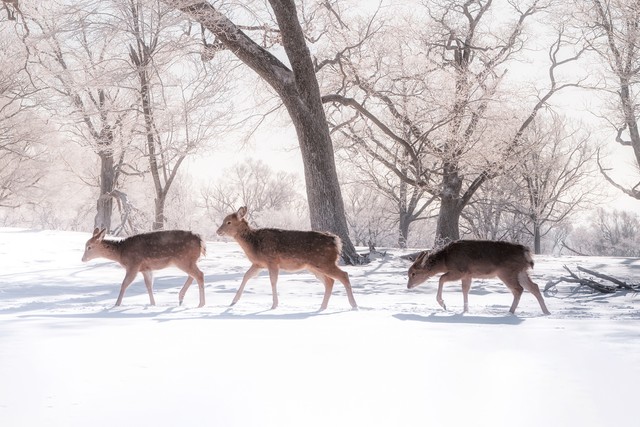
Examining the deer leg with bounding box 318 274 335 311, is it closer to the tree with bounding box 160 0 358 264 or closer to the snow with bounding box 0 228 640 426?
the snow with bounding box 0 228 640 426

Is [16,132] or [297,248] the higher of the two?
[16,132]

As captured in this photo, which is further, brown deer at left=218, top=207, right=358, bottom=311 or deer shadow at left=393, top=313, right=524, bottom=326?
brown deer at left=218, top=207, right=358, bottom=311

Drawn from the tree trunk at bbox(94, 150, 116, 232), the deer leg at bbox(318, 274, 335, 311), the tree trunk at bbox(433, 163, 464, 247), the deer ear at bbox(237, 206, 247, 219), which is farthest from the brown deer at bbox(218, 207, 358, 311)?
the tree trunk at bbox(94, 150, 116, 232)

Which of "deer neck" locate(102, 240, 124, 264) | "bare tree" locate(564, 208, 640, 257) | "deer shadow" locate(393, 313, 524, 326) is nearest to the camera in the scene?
"deer shadow" locate(393, 313, 524, 326)

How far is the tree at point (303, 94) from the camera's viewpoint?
1390cm

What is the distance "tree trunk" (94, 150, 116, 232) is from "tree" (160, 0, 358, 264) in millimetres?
16943

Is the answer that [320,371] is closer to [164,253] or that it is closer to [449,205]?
[164,253]

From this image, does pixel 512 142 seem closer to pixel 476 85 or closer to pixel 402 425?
pixel 476 85

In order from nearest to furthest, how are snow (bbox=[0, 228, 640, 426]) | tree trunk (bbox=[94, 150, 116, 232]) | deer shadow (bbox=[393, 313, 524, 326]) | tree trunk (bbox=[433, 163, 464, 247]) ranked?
snow (bbox=[0, 228, 640, 426]), deer shadow (bbox=[393, 313, 524, 326]), tree trunk (bbox=[433, 163, 464, 247]), tree trunk (bbox=[94, 150, 116, 232])

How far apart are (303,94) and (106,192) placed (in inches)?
730

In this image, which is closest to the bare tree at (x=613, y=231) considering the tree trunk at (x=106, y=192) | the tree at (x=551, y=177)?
the tree at (x=551, y=177)

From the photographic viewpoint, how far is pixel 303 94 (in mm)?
14023

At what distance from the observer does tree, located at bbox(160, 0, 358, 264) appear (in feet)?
45.6

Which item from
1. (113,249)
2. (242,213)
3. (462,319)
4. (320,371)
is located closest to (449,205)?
(242,213)
